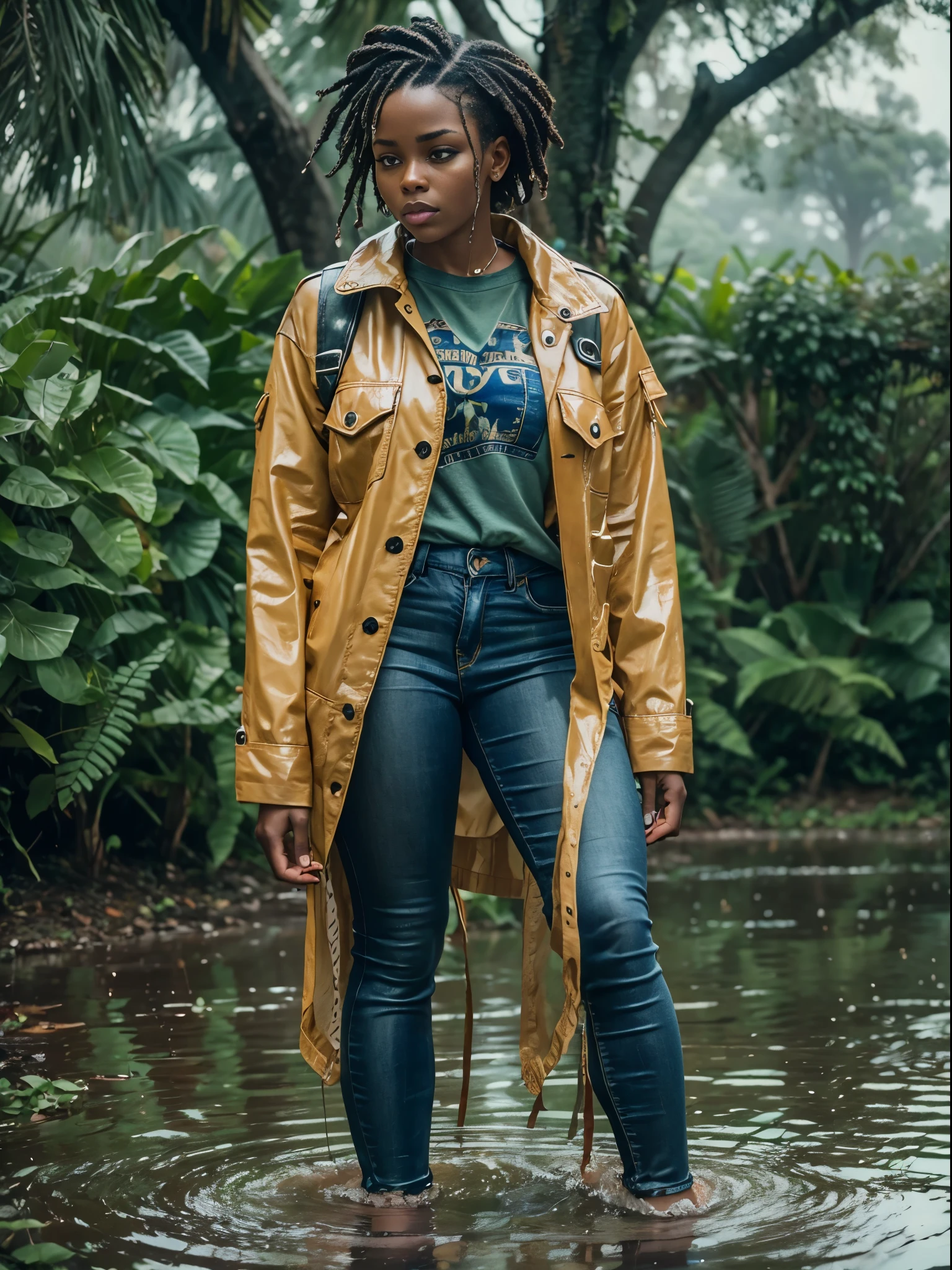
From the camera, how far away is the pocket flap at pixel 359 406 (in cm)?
267

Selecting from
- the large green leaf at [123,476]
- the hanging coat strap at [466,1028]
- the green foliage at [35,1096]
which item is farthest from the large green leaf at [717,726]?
the hanging coat strap at [466,1028]

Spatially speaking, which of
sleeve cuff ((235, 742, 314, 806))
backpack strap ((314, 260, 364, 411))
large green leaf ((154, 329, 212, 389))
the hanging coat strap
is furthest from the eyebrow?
large green leaf ((154, 329, 212, 389))

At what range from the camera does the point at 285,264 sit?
7.08m

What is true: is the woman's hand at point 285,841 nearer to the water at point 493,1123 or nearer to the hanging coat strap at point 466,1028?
the hanging coat strap at point 466,1028

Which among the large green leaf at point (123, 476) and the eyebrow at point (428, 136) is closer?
the eyebrow at point (428, 136)

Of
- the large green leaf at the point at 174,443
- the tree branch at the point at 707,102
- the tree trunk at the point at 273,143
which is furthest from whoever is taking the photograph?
the tree branch at the point at 707,102

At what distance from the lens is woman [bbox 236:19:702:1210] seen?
2.63 metres

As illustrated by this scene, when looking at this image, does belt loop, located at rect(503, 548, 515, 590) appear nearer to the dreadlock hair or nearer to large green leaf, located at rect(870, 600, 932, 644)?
the dreadlock hair

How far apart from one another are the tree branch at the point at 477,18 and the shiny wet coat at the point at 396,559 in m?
7.24

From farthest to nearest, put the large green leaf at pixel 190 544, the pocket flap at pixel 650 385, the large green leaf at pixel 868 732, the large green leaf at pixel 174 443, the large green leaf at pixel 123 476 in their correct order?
the large green leaf at pixel 868 732 < the large green leaf at pixel 190 544 < the large green leaf at pixel 174 443 < the large green leaf at pixel 123 476 < the pocket flap at pixel 650 385

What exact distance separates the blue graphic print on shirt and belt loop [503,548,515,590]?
18 centimetres

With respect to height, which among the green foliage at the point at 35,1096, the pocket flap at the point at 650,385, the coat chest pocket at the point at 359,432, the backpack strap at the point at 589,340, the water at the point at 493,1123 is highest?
the backpack strap at the point at 589,340

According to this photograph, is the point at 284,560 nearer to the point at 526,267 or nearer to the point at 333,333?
the point at 333,333

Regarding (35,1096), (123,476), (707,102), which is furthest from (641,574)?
(707,102)
